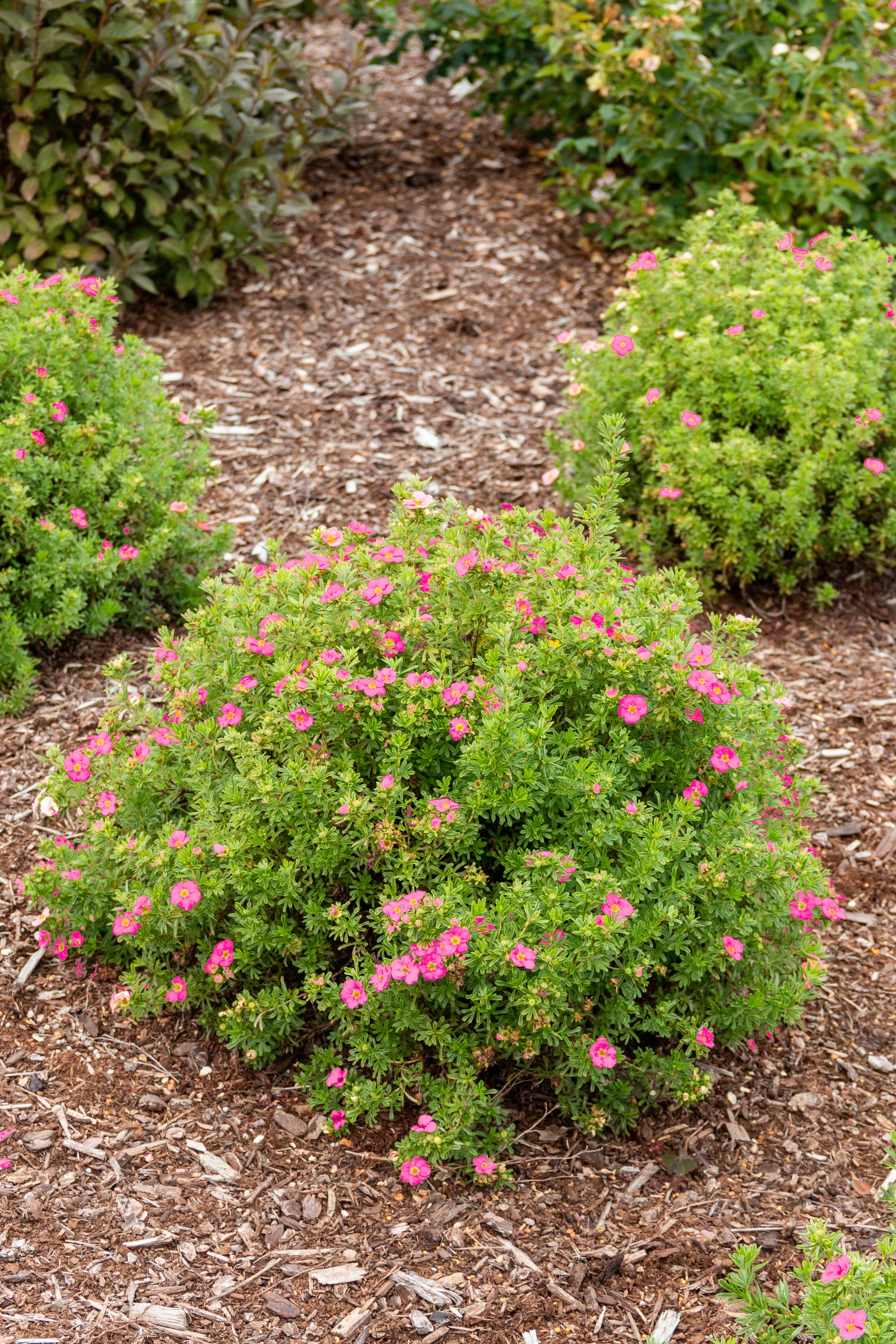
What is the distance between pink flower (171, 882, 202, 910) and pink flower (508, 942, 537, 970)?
677 mm

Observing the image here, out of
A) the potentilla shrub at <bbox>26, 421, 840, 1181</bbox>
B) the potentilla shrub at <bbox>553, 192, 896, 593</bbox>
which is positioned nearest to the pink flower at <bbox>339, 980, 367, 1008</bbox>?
the potentilla shrub at <bbox>26, 421, 840, 1181</bbox>

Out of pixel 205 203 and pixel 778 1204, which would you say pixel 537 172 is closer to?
pixel 205 203

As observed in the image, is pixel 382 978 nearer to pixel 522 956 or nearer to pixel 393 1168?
pixel 522 956

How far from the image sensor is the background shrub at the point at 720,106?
5.34 m

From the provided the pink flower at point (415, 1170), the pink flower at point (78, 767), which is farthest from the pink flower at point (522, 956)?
the pink flower at point (78, 767)

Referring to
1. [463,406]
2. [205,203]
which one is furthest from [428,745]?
[205,203]

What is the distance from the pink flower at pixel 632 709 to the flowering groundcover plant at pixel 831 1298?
0.98 metres

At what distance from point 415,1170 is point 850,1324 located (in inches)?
34.6

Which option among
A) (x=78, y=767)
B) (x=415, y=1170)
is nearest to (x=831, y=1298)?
(x=415, y=1170)

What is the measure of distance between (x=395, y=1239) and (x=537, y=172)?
5.78 metres

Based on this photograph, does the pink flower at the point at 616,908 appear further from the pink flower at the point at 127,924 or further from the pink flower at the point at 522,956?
the pink flower at the point at 127,924

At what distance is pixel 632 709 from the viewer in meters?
2.55

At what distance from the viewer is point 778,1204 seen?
8.45 ft

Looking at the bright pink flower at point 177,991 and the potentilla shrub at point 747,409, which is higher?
the potentilla shrub at point 747,409
